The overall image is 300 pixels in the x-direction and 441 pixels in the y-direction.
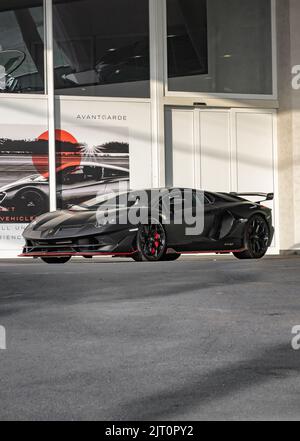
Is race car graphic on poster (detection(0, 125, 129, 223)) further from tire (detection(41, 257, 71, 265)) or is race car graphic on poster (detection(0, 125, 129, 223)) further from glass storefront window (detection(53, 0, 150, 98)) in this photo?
tire (detection(41, 257, 71, 265))

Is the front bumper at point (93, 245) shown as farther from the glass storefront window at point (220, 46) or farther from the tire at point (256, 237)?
the glass storefront window at point (220, 46)

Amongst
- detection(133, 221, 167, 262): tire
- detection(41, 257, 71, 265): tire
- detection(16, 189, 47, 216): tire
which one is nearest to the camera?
detection(133, 221, 167, 262): tire

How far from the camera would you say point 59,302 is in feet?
26.1

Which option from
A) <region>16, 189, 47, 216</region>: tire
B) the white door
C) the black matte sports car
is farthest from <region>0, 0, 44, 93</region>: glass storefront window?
the black matte sports car

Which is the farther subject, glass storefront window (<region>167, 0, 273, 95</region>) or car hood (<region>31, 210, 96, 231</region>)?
glass storefront window (<region>167, 0, 273, 95</region>)

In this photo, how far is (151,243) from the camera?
1255cm

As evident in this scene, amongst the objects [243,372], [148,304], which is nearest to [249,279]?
[148,304]

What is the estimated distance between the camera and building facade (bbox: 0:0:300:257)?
17.4 metres

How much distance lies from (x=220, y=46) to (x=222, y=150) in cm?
208

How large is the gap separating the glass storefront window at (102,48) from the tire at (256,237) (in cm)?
Result: 535

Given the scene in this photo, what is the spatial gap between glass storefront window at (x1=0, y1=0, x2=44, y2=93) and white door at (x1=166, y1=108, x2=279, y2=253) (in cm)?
271

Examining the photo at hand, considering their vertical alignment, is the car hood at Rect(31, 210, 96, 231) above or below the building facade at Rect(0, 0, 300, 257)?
below

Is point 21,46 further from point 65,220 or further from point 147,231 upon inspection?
point 147,231
